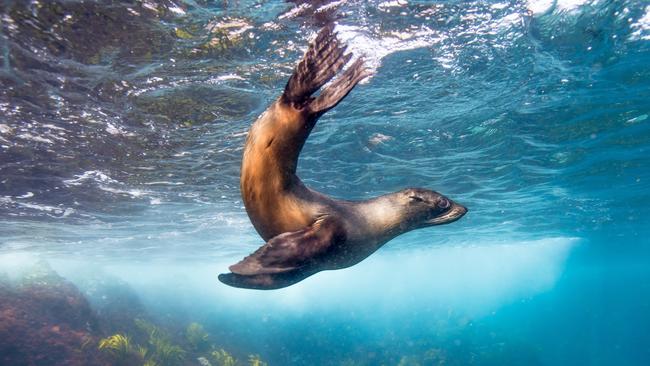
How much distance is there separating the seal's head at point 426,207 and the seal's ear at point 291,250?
0.94 metres

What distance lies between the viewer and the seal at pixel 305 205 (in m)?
2.94

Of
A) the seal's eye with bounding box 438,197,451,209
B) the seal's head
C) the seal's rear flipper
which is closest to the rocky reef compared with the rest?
the seal's rear flipper

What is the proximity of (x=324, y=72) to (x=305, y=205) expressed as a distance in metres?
1.25

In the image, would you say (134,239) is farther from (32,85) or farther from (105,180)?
(32,85)

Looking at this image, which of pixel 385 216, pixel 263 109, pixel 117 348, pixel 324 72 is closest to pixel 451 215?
pixel 385 216

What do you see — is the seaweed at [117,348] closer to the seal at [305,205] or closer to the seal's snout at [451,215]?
the seal at [305,205]

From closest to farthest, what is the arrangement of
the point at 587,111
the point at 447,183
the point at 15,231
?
the point at 587,111 < the point at 447,183 < the point at 15,231

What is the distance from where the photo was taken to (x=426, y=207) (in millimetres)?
3910

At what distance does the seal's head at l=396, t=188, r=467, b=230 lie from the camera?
3873 millimetres

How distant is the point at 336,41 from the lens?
3057mm

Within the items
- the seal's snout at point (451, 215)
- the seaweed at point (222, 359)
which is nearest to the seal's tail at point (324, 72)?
the seal's snout at point (451, 215)

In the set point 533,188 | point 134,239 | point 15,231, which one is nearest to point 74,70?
point 533,188

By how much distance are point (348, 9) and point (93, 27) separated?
161 inches

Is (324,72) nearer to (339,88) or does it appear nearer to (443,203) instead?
(339,88)
